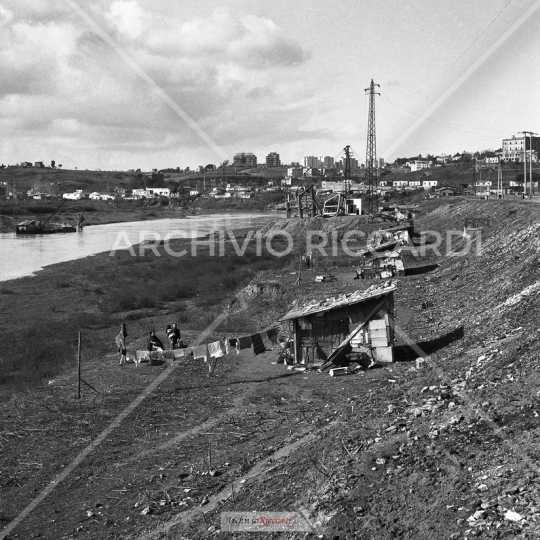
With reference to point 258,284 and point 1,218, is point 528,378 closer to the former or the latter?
point 258,284

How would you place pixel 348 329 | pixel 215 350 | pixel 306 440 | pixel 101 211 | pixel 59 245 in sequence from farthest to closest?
pixel 101 211 → pixel 59 245 → pixel 348 329 → pixel 215 350 → pixel 306 440

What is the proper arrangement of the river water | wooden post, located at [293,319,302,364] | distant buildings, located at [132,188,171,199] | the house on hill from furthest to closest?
distant buildings, located at [132,188,171,199]
the house on hill
the river water
wooden post, located at [293,319,302,364]

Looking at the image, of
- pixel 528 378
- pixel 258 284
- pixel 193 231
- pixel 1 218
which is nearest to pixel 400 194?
pixel 193 231

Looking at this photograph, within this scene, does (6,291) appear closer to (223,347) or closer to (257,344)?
(257,344)

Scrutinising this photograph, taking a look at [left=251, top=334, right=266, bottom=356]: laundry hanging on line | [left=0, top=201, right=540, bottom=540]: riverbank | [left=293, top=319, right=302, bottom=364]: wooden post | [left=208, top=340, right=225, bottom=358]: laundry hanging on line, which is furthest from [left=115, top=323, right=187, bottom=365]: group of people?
[left=293, top=319, right=302, bottom=364]: wooden post

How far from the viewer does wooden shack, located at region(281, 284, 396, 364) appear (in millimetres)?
16656

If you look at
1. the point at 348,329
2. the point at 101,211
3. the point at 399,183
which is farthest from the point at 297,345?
the point at 399,183

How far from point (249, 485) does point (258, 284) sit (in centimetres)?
1826

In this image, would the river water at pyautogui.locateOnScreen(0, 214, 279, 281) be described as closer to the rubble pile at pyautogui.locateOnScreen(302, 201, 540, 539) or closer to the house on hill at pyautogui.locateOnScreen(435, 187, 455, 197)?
the house on hill at pyautogui.locateOnScreen(435, 187, 455, 197)

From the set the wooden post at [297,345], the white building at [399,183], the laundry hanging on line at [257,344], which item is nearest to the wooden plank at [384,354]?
the wooden post at [297,345]

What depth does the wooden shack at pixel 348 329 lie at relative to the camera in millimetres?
16656

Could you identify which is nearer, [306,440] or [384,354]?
[306,440]

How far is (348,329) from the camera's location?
1688 centimetres

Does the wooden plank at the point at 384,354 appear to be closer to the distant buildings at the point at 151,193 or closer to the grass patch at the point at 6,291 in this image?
the grass patch at the point at 6,291
